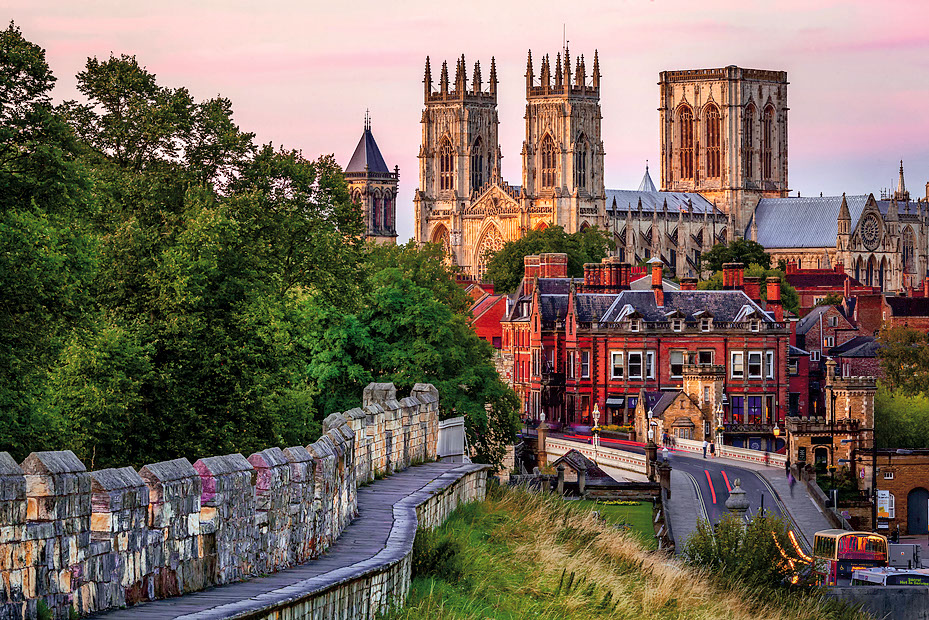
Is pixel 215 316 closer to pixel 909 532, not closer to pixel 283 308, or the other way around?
pixel 283 308

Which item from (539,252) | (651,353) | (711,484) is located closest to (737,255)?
(539,252)

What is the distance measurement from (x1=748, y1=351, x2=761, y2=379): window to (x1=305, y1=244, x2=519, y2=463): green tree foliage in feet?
89.3

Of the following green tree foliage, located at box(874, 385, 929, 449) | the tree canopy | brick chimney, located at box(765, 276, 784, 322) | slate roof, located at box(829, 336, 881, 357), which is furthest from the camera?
slate roof, located at box(829, 336, 881, 357)

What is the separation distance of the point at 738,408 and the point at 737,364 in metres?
2.01

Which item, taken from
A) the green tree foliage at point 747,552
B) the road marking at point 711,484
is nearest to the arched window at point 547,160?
the road marking at point 711,484

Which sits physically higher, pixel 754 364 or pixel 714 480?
pixel 754 364

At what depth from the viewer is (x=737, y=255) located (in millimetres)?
168250

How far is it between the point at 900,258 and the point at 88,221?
6750 inches

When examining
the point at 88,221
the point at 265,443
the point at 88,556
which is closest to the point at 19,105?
the point at 88,221

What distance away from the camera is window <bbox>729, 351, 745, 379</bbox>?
266ft

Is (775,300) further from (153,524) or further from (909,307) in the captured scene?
(153,524)

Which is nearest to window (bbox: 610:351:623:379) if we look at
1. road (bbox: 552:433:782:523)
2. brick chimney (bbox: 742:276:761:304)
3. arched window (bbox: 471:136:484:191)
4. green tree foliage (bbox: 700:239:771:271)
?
road (bbox: 552:433:782:523)

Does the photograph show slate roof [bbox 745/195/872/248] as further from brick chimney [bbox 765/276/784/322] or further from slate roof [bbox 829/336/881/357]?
brick chimney [bbox 765/276/784/322]

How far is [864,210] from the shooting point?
194750mm
